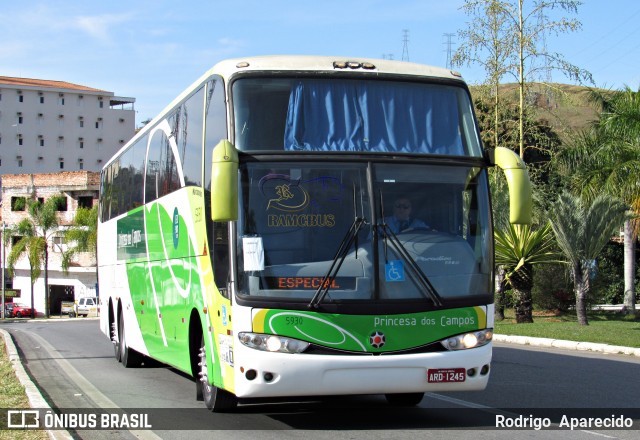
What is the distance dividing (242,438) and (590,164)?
2146cm

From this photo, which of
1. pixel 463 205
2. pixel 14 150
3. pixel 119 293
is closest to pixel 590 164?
pixel 119 293

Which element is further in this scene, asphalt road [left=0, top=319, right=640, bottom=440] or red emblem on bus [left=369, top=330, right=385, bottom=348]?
asphalt road [left=0, top=319, right=640, bottom=440]

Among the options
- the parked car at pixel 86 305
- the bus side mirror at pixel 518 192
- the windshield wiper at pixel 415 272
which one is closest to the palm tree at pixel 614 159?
the bus side mirror at pixel 518 192

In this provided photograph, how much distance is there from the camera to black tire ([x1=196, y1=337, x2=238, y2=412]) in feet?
33.4

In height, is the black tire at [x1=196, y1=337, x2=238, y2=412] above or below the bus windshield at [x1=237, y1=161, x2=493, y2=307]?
below

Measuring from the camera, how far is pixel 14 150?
120 m

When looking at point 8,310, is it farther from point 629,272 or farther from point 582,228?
point 582,228

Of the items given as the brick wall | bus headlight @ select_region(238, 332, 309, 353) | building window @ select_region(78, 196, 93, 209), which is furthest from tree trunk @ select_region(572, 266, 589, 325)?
A: building window @ select_region(78, 196, 93, 209)

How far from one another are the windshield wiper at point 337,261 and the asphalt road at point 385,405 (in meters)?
1.46

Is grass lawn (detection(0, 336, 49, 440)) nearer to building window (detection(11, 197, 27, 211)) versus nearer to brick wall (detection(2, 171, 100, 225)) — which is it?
brick wall (detection(2, 171, 100, 225))

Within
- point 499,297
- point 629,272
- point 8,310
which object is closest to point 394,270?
point 499,297

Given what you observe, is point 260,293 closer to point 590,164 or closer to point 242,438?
point 242,438

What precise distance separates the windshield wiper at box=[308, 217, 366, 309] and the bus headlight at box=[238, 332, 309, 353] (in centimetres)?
37

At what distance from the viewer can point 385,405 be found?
1138cm
